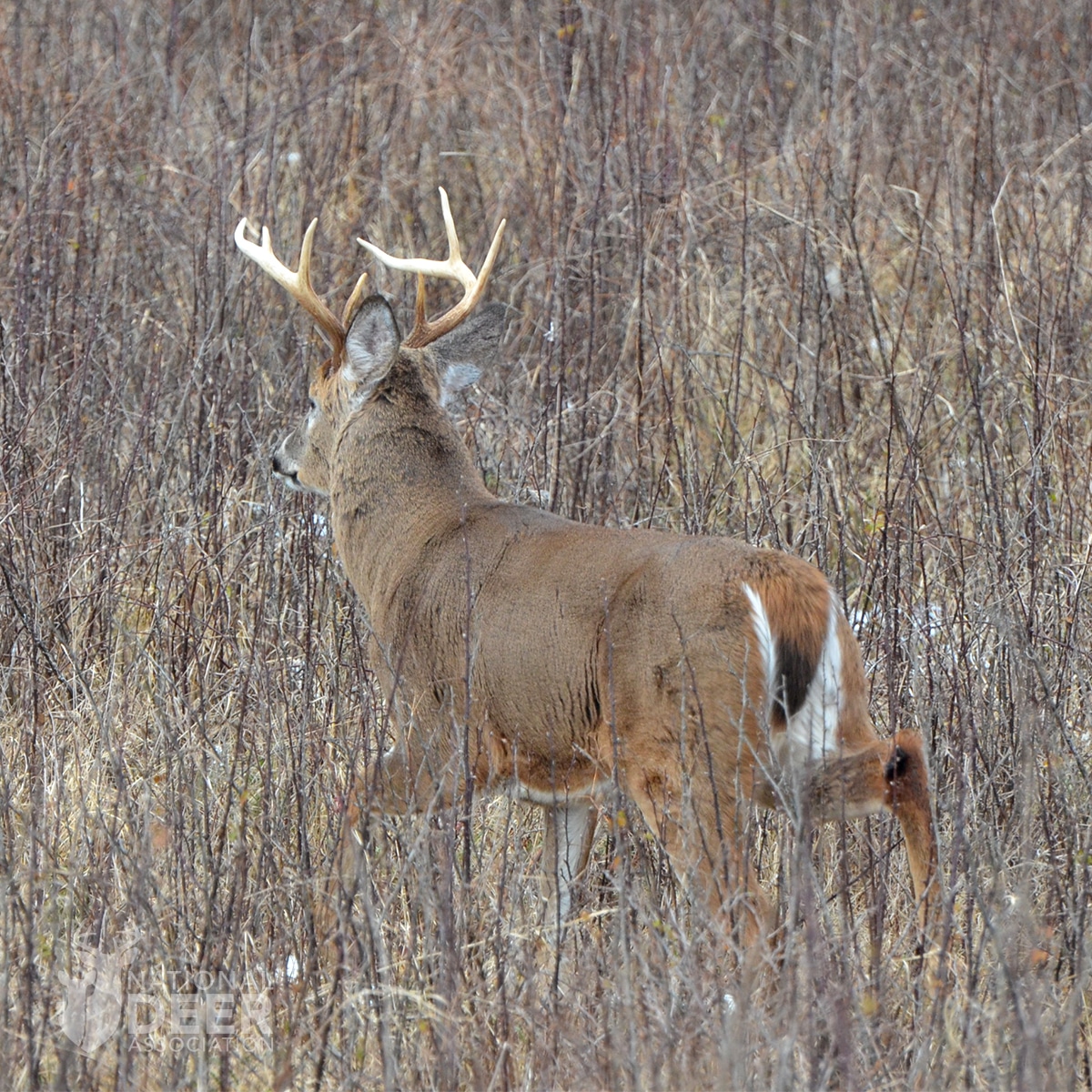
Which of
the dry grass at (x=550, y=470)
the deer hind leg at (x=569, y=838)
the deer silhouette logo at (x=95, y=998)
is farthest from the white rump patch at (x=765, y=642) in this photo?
the deer silhouette logo at (x=95, y=998)

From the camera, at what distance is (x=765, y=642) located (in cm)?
330

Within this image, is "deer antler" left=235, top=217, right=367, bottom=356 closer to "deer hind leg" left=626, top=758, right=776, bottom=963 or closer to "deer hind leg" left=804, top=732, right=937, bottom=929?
"deer hind leg" left=626, top=758, right=776, bottom=963

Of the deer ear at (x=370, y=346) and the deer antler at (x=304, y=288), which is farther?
the deer antler at (x=304, y=288)

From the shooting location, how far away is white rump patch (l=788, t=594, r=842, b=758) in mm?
3340

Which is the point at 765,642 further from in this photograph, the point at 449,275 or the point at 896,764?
the point at 449,275

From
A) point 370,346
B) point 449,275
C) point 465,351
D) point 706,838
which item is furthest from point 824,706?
point 449,275

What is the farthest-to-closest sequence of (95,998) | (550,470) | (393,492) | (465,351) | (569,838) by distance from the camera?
(550,470)
(465,351)
(393,492)
(569,838)
(95,998)

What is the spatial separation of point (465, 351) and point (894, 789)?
75.1 inches

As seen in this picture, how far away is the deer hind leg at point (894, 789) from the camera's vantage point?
3.37m

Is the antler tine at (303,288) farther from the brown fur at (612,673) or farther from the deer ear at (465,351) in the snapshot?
the deer ear at (465,351)

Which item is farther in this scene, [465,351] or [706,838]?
[465,351]

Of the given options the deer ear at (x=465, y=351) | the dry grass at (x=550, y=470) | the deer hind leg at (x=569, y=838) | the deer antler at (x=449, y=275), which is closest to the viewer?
the dry grass at (x=550, y=470)

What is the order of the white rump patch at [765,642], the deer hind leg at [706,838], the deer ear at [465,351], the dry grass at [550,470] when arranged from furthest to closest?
the deer ear at [465,351]
the white rump patch at [765,642]
the deer hind leg at [706,838]
the dry grass at [550,470]

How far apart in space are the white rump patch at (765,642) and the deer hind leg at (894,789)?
0.19 m
